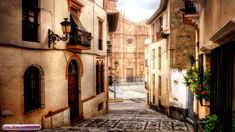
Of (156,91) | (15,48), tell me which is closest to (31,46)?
(15,48)

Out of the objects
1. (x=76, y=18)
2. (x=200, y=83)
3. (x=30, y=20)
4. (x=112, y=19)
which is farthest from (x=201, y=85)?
(x=112, y=19)

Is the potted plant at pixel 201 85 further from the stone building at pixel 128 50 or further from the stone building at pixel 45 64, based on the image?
the stone building at pixel 128 50

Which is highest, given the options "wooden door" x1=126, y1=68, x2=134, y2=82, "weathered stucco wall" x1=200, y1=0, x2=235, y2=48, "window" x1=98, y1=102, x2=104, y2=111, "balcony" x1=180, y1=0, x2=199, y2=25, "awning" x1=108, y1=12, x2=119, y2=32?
"awning" x1=108, y1=12, x2=119, y2=32

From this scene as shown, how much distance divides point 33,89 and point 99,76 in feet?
28.0

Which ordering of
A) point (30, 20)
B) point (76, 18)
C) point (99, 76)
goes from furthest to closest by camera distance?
point (99, 76) < point (76, 18) < point (30, 20)

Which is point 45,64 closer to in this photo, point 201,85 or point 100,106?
point 201,85

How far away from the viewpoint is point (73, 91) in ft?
45.0

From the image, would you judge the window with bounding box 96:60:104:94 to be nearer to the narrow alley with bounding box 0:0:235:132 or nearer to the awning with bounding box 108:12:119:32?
the narrow alley with bounding box 0:0:235:132

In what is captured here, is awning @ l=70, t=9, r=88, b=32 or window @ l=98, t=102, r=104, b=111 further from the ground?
awning @ l=70, t=9, r=88, b=32

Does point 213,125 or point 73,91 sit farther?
point 73,91

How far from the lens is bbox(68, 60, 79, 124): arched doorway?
13.3 metres

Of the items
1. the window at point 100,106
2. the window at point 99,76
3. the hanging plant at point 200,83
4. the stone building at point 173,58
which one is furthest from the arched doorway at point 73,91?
the hanging plant at point 200,83

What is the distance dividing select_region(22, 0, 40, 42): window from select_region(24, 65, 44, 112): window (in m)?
1.08

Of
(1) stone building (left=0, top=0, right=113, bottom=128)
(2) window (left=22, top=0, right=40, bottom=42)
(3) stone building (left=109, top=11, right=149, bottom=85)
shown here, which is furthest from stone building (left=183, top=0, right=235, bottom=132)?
(3) stone building (left=109, top=11, right=149, bottom=85)
